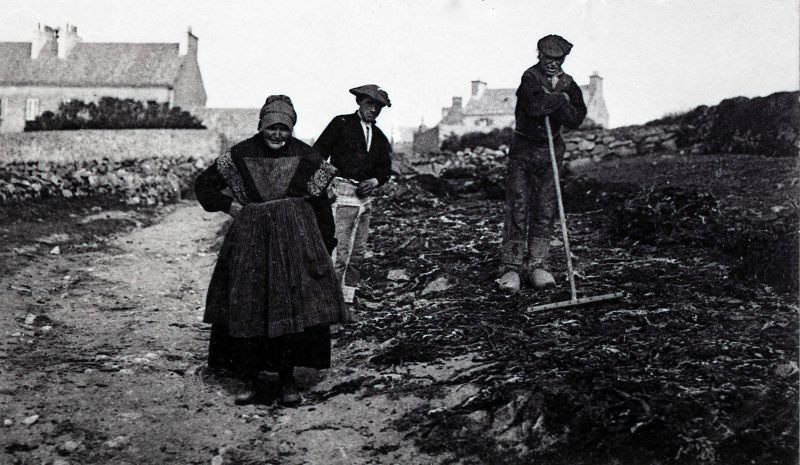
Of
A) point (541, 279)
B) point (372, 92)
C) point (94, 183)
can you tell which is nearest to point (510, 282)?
point (541, 279)

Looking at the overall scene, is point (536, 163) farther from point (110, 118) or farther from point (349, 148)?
point (110, 118)

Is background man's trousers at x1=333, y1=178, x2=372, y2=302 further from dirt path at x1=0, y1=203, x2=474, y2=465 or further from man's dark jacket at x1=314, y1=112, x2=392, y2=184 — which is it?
dirt path at x1=0, y1=203, x2=474, y2=465

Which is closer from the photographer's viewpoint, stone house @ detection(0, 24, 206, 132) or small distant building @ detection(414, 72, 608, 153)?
stone house @ detection(0, 24, 206, 132)

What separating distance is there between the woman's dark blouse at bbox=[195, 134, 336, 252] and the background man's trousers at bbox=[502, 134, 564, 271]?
7.24ft

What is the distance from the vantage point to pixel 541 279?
5.84 metres

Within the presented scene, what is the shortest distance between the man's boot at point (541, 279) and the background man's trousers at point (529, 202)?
0.31 feet

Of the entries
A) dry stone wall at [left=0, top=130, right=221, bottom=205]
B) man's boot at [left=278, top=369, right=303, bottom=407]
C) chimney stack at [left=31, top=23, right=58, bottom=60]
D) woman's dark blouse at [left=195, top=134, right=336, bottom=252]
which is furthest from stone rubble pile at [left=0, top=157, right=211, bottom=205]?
chimney stack at [left=31, top=23, right=58, bottom=60]

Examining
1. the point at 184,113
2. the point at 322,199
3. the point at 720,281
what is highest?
the point at 184,113

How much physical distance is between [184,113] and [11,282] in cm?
1912

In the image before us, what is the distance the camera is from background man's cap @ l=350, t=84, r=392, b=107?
18.3 ft

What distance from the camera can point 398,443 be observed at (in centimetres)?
352

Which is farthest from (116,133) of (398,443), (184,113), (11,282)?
(398,443)

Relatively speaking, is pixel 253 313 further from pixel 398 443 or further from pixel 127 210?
pixel 127 210

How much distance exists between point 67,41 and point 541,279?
3741cm
